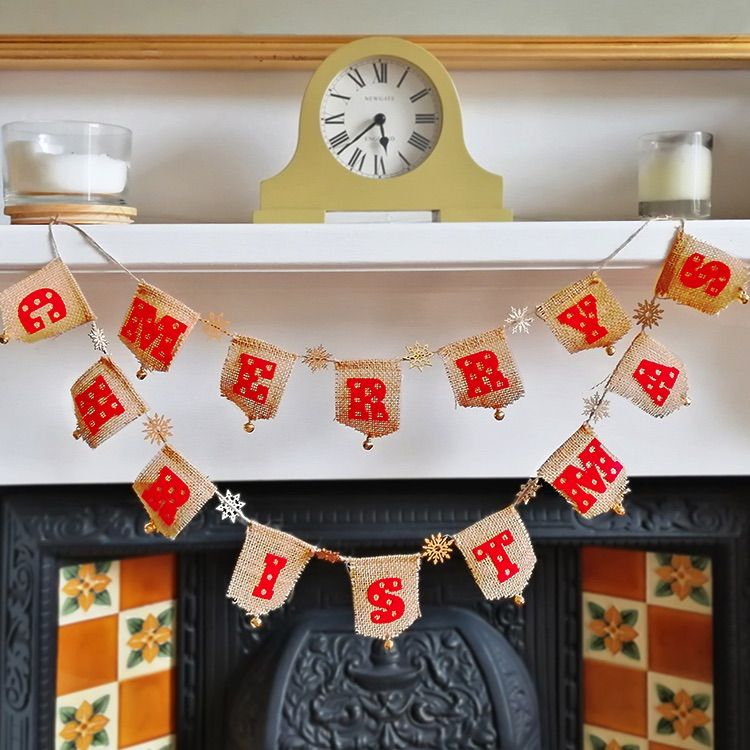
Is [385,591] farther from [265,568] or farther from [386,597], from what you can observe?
[265,568]

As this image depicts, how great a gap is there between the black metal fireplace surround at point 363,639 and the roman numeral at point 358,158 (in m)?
0.36

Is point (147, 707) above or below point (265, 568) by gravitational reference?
below

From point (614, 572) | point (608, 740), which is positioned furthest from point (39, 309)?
point (608, 740)

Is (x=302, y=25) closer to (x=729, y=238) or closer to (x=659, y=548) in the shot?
(x=729, y=238)

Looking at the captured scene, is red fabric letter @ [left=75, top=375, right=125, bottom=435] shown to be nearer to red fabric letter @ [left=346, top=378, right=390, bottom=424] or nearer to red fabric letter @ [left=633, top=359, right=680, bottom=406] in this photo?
red fabric letter @ [left=346, top=378, right=390, bottom=424]

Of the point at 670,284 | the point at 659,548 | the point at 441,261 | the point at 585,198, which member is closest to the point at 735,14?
the point at 585,198

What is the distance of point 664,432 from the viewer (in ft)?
3.46

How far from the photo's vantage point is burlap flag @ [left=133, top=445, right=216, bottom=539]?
938mm

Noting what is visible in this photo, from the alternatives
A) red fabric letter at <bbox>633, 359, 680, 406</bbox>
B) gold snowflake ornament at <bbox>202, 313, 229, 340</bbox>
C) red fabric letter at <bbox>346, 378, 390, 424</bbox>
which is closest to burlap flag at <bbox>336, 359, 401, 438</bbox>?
red fabric letter at <bbox>346, 378, 390, 424</bbox>

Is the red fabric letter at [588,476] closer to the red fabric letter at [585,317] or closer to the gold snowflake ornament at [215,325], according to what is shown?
the red fabric letter at [585,317]

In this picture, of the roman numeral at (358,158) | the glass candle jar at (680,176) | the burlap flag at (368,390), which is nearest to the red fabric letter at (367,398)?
the burlap flag at (368,390)

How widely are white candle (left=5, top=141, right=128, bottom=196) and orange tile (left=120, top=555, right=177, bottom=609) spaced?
47 centimetres

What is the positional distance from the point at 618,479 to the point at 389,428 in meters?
0.23

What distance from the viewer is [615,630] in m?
1.23
